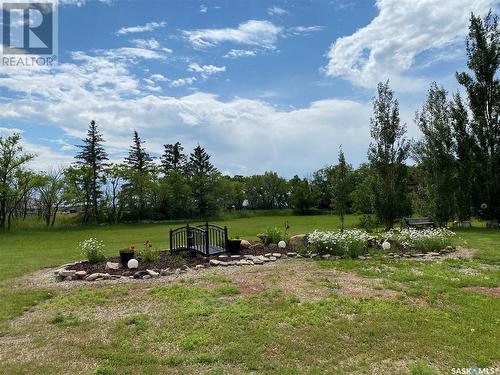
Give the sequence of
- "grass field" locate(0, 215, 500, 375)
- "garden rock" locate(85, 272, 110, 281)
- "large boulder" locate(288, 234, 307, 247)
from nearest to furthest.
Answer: "grass field" locate(0, 215, 500, 375) < "garden rock" locate(85, 272, 110, 281) < "large boulder" locate(288, 234, 307, 247)

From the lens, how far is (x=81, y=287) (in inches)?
275

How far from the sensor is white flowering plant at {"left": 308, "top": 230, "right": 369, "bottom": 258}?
30.9 ft

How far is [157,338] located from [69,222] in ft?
111

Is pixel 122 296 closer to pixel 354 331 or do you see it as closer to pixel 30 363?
pixel 30 363

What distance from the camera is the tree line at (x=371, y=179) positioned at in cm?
1858

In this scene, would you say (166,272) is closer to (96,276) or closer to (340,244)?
(96,276)

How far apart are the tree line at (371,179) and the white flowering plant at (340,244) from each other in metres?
8.43

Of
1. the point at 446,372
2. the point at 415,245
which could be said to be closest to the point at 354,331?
the point at 446,372

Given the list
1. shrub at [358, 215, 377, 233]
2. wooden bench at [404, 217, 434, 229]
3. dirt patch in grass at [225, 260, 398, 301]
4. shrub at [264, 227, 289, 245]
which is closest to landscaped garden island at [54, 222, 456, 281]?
shrub at [264, 227, 289, 245]

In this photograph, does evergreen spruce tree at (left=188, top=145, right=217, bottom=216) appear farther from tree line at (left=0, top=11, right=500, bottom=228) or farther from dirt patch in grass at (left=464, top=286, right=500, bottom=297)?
dirt patch in grass at (left=464, top=286, right=500, bottom=297)

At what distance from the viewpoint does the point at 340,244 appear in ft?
31.3

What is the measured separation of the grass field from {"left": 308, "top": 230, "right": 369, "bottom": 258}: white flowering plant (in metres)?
1.99

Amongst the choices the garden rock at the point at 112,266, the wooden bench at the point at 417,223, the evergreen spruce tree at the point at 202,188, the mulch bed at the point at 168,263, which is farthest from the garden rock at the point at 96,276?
the evergreen spruce tree at the point at 202,188

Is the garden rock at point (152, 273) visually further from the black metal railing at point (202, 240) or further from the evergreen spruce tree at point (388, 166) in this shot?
the evergreen spruce tree at point (388, 166)
